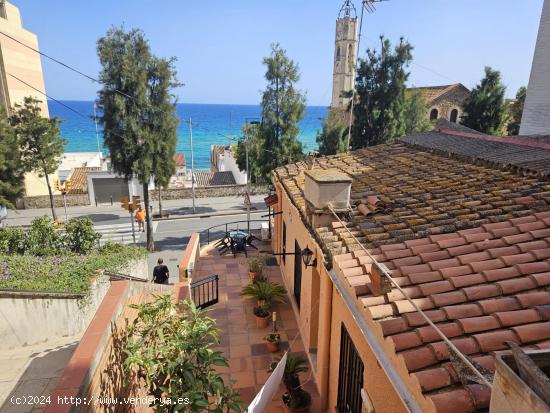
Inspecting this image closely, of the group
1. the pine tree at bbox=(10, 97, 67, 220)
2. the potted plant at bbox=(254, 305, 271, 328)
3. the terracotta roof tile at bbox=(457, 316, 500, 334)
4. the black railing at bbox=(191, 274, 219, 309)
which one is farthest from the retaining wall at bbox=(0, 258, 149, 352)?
the pine tree at bbox=(10, 97, 67, 220)

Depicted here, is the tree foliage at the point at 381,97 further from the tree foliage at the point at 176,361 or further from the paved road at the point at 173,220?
the tree foliage at the point at 176,361

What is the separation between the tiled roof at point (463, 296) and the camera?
264 centimetres

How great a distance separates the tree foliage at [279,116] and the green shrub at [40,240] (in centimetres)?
1459

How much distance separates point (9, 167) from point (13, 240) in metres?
10.1

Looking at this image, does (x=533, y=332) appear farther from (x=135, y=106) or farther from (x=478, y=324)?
(x=135, y=106)

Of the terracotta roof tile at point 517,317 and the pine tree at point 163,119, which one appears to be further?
the pine tree at point 163,119

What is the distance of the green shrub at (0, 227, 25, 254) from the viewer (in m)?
11.1

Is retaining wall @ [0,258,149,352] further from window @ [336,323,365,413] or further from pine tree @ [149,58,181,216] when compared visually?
pine tree @ [149,58,181,216]

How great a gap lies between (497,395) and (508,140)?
29.1 feet

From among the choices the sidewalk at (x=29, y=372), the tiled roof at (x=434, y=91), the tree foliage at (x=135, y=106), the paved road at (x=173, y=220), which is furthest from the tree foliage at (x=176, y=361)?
the tiled roof at (x=434, y=91)

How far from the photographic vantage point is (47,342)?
292 inches

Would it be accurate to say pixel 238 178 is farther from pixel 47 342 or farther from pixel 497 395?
pixel 497 395

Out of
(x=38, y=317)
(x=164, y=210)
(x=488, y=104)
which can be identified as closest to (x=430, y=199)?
(x=38, y=317)

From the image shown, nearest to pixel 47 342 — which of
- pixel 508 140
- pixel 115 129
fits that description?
pixel 508 140
